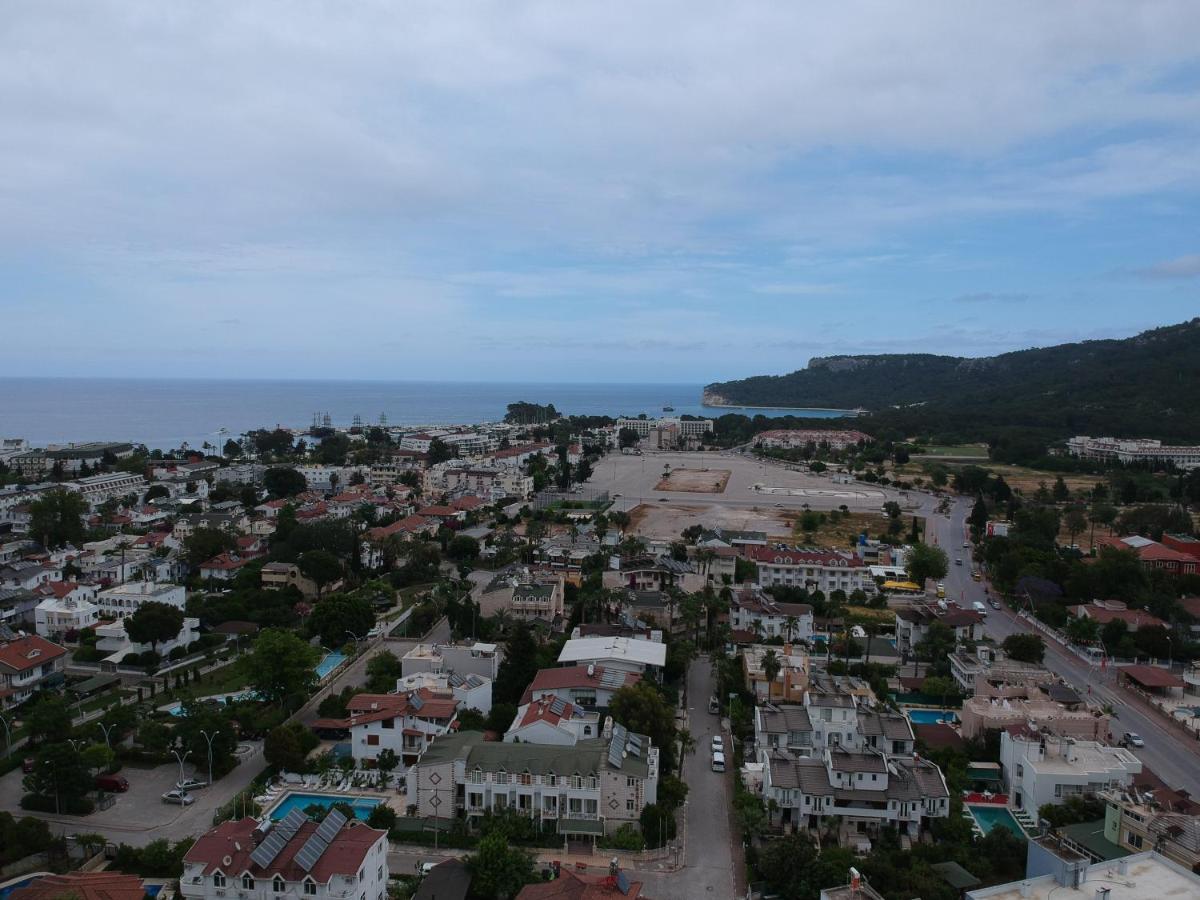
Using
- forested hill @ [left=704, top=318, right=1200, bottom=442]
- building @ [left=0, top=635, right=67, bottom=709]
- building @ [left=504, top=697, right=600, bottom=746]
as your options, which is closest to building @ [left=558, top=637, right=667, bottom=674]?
building @ [left=504, top=697, right=600, bottom=746]

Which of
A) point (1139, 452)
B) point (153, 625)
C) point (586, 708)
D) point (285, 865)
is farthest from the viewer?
point (1139, 452)

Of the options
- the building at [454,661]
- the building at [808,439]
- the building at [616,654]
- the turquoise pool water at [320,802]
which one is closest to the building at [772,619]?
the building at [616,654]

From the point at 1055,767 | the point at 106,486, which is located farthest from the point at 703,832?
the point at 106,486

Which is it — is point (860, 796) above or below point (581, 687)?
below

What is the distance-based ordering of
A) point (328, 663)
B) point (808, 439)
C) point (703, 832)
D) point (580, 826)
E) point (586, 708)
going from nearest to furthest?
point (580, 826) → point (703, 832) → point (586, 708) → point (328, 663) → point (808, 439)

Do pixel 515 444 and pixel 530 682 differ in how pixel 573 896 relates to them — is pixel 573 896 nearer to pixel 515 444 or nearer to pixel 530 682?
pixel 530 682

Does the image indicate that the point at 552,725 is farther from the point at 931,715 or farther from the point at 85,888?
the point at 931,715

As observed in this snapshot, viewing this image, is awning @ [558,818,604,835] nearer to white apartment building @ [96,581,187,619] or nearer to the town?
the town
